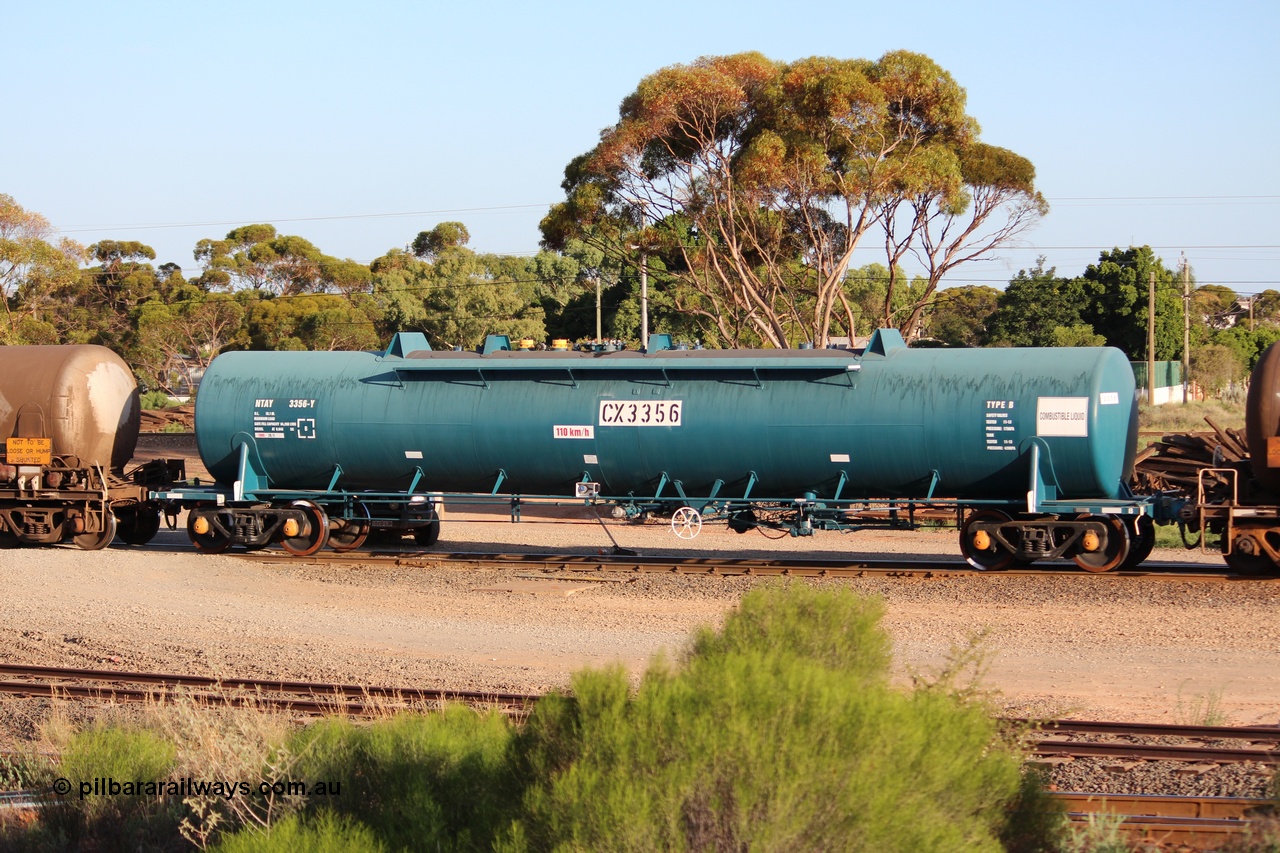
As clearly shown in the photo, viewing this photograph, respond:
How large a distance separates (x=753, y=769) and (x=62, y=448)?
19.4 m

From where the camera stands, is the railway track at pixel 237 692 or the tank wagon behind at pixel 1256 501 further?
the tank wagon behind at pixel 1256 501

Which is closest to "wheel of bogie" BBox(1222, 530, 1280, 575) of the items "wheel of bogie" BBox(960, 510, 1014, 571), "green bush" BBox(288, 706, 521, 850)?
"wheel of bogie" BBox(960, 510, 1014, 571)

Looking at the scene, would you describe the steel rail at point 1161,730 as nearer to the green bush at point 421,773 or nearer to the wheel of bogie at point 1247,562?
the green bush at point 421,773

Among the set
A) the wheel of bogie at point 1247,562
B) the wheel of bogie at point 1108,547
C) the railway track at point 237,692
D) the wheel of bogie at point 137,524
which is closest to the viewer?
the railway track at point 237,692

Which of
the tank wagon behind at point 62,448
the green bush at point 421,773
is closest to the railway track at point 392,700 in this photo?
the green bush at point 421,773

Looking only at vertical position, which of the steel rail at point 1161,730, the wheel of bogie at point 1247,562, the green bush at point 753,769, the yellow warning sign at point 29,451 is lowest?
the steel rail at point 1161,730

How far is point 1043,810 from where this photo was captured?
6.54 meters

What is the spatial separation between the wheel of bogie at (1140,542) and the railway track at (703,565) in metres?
0.18

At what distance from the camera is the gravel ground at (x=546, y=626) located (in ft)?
39.4

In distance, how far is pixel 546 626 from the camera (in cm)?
1546

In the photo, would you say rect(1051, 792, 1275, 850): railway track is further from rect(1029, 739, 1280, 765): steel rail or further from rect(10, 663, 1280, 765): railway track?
rect(1029, 739, 1280, 765): steel rail

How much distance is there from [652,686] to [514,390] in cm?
1398

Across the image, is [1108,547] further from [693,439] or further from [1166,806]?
[1166,806]

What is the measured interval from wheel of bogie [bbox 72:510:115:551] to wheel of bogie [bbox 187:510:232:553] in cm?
143
